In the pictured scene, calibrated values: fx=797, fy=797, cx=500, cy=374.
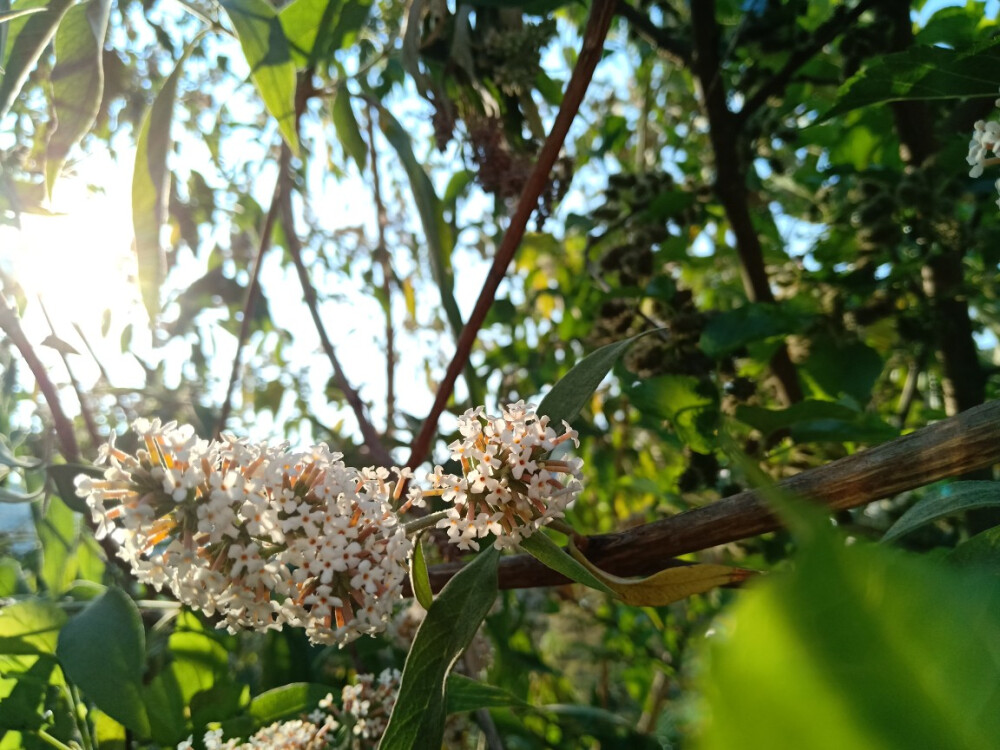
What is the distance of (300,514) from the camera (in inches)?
19.8

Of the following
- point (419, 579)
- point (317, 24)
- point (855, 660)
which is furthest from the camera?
point (317, 24)

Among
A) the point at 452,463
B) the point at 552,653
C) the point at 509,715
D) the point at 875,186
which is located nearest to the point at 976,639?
the point at 452,463

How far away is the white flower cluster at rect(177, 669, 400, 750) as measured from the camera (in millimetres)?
636

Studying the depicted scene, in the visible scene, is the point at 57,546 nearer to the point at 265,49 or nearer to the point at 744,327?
the point at 265,49

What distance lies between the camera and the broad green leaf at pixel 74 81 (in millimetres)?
721

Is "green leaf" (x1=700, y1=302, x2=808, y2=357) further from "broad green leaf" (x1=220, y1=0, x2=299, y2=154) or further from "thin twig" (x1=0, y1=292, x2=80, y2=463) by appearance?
"thin twig" (x1=0, y1=292, x2=80, y2=463)

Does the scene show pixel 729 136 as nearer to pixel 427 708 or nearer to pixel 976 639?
pixel 427 708

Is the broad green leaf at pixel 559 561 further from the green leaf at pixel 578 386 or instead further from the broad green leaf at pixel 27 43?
the broad green leaf at pixel 27 43

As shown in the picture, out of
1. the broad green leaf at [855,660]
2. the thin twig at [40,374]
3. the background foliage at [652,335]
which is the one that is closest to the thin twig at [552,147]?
the background foliage at [652,335]

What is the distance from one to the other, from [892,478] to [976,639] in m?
0.31

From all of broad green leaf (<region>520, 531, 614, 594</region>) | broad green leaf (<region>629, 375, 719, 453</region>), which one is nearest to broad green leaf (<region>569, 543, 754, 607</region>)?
broad green leaf (<region>520, 531, 614, 594</region>)

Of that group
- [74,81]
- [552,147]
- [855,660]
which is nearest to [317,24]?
[74,81]

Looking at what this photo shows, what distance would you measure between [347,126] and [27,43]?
34 centimetres

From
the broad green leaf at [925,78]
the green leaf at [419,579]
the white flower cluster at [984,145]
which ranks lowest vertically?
the green leaf at [419,579]
